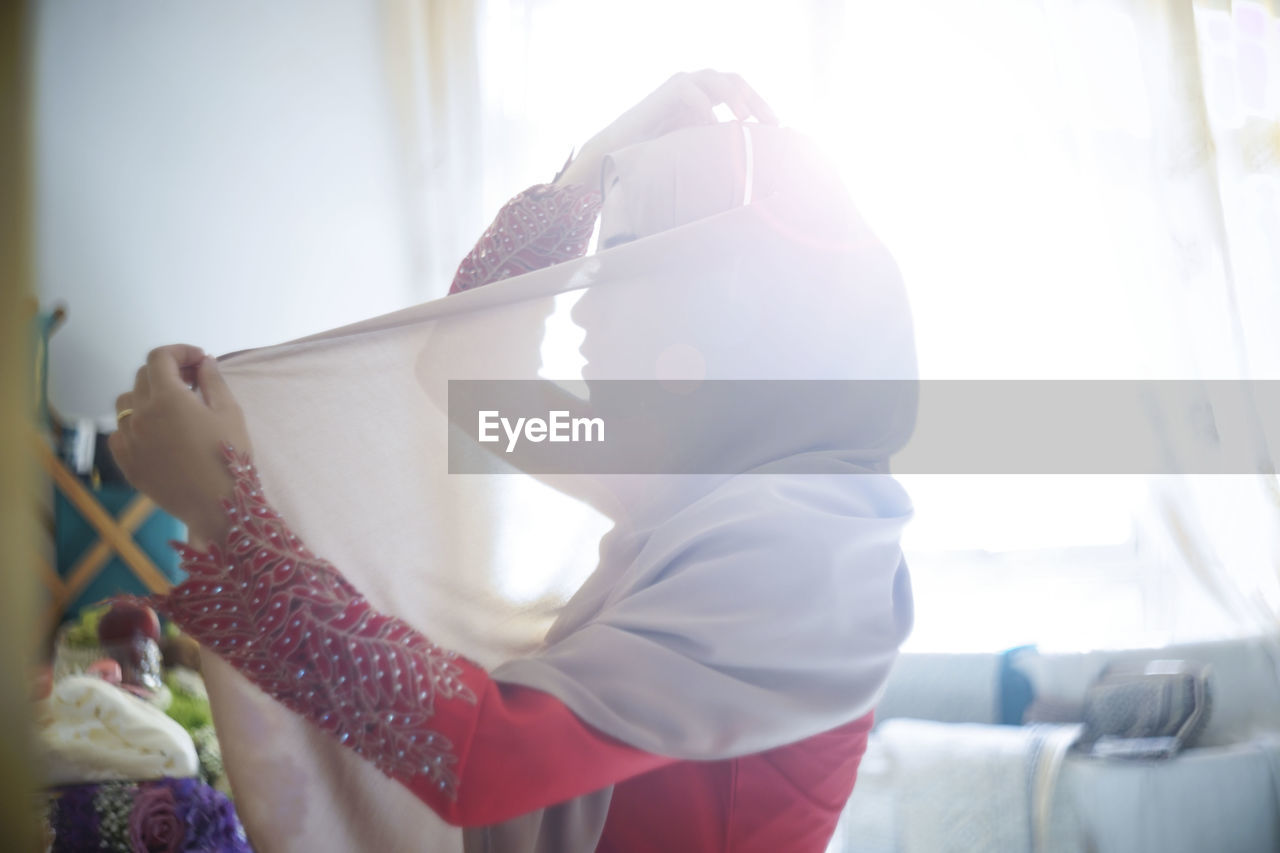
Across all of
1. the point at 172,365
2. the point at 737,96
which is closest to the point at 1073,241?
the point at 737,96

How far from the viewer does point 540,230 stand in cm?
84

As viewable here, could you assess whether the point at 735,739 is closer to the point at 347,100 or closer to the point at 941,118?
the point at 941,118

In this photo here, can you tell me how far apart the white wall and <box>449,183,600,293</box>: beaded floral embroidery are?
4.36 feet

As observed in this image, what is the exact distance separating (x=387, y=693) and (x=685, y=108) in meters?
0.61

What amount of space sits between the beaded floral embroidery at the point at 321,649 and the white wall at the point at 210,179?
1622mm

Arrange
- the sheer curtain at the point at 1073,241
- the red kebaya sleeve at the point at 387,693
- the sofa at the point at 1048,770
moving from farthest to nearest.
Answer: the sheer curtain at the point at 1073,241, the sofa at the point at 1048,770, the red kebaya sleeve at the point at 387,693

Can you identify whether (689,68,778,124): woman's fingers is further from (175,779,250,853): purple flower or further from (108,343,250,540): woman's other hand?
(175,779,250,853): purple flower

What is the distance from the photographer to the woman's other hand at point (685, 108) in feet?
2.48

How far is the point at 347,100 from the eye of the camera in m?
2.33

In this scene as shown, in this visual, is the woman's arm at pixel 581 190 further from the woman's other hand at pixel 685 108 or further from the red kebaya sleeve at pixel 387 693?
the red kebaya sleeve at pixel 387 693

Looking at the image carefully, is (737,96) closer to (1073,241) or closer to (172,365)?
(172,365)

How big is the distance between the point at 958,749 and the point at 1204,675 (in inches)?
20.8

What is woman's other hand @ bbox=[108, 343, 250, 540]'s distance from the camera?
1.42ft

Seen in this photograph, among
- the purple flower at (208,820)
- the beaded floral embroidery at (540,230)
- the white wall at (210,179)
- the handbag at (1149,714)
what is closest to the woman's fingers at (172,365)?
the beaded floral embroidery at (540,230)
